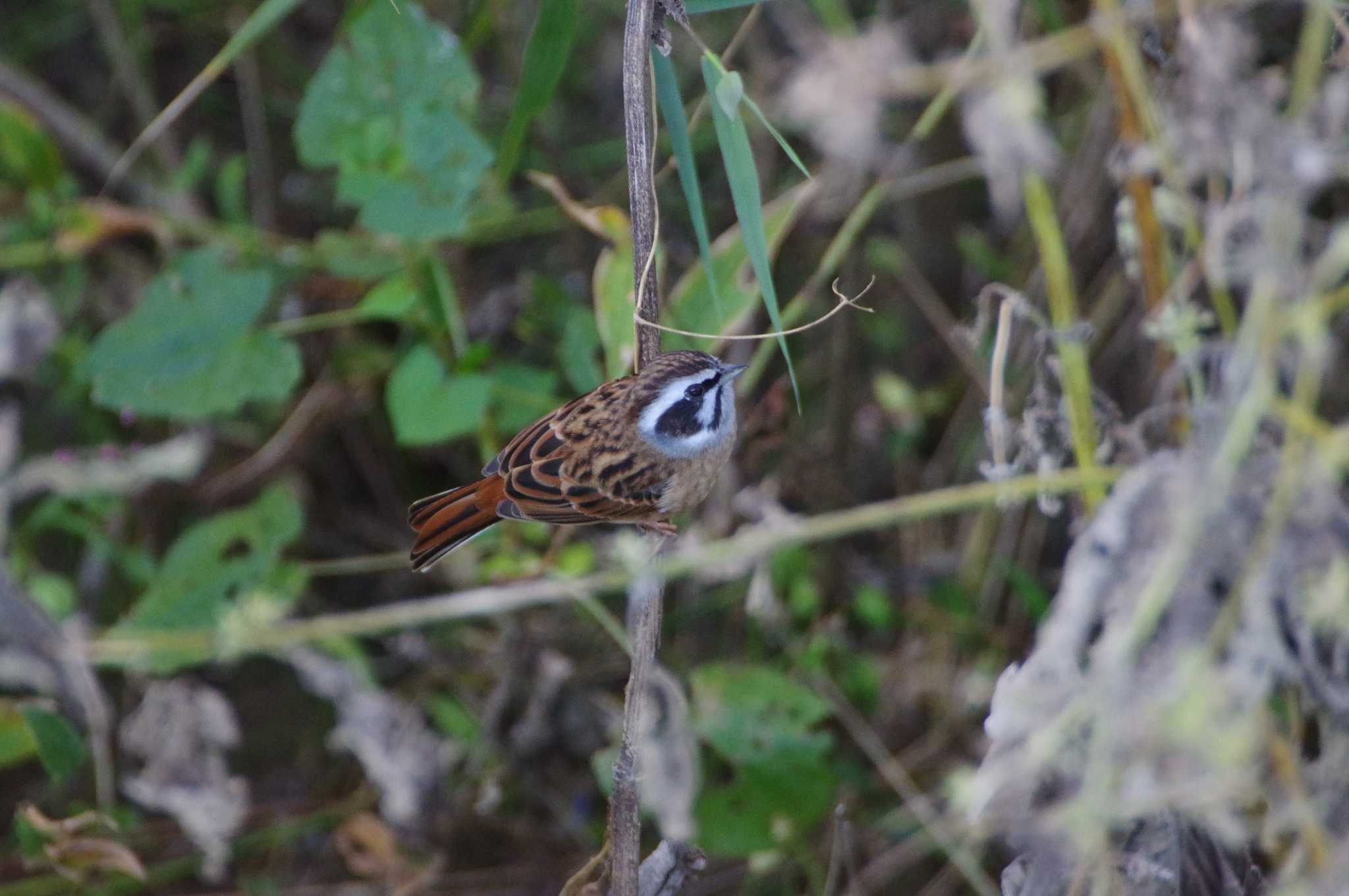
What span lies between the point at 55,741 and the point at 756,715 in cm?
175

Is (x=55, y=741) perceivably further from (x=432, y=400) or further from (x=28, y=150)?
(x=28, y=150)

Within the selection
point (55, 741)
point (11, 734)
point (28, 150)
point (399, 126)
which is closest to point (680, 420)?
point (399, 126)

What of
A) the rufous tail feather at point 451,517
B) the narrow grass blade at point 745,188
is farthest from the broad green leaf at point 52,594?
the narrow grass blade at point 745,188

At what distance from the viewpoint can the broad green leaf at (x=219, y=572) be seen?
141 inches

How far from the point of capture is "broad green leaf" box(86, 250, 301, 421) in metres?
3.47

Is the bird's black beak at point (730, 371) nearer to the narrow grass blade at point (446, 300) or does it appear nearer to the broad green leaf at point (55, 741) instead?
the narrow grass blade at point (446, 300)

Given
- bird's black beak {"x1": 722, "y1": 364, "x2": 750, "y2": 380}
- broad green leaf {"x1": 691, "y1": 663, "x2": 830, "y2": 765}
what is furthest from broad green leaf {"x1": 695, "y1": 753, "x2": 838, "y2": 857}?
bird's black beak {"x1": 722, "y1": 364, "x2": 750, "y2": 380}

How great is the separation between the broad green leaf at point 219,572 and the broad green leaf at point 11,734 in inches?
13.5

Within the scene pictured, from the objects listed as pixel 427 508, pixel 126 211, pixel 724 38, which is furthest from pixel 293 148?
pixel 427 508

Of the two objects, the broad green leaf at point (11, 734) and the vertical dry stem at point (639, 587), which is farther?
the broad green leaf at point (11, 734)

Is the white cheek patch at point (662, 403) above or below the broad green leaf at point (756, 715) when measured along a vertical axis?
above

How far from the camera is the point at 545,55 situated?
2668 millimetres

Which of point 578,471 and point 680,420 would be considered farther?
point 578,471

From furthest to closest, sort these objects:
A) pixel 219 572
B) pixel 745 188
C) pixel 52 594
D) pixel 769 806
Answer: pixel 52 594 < pixel 219 572 < pixel 769 806 < pixel 745 188
